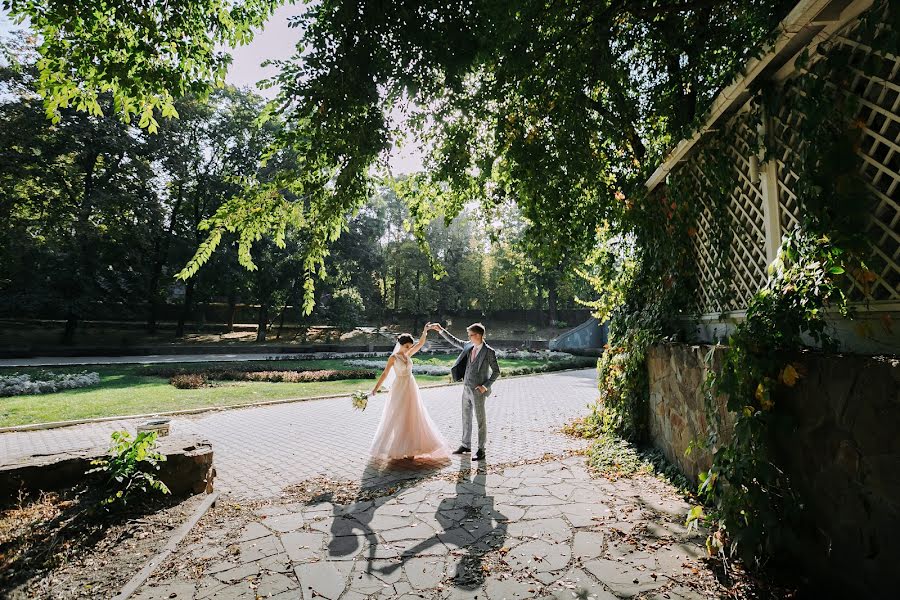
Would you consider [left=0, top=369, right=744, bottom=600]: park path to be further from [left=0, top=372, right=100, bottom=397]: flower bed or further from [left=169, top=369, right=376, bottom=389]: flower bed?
[left=169, top=369, right=376, bottom=389]: flower bed

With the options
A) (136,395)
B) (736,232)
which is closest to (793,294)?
(736,232)

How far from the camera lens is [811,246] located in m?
2.94

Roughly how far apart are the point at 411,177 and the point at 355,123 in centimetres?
296

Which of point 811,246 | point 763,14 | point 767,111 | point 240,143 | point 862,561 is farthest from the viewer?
point 240,143

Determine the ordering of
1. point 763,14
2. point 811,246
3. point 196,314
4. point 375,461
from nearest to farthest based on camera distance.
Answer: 1. point 811,246
2. point 763,14
3. point 375,461
4. point 196,314

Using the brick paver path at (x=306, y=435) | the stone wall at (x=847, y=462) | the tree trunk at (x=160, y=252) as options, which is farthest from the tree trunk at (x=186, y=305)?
the stone wall at (x=847, y=462)

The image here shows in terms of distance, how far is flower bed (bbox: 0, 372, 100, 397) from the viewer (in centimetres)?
1312

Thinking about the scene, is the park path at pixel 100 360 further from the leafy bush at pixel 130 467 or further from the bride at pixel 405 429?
the leafy bush at pixel 130 467

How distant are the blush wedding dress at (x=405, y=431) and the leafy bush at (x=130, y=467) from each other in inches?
109

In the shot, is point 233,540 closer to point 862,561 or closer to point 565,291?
point 862,561

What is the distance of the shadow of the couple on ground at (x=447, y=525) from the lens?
3.50 m

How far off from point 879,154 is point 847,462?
1937 mm

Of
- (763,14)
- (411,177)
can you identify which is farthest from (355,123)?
(763,14)

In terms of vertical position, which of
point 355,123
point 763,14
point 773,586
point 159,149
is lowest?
point 773,586
